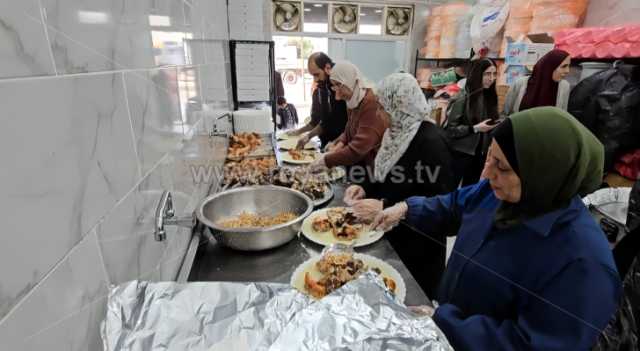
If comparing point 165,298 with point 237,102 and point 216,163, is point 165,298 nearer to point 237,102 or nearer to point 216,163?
point 216,163

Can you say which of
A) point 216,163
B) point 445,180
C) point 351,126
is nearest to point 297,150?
point 351,126

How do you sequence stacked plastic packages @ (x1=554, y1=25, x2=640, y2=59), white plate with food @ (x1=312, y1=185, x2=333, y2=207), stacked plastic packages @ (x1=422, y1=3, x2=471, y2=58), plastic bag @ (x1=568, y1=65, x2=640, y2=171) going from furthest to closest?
1. stacked plastic packages @ (x1=422, y1=3, x2=471, y2=58)
2. plastic bag @ (x1=568, y1=65, x2=640, y2=171)
3. stacked plastic packages @ (x1=554, y1=25, x2=640, y2=59)
4. white plate with food @ (x1=312, y1=185, x2=333, y2=207)

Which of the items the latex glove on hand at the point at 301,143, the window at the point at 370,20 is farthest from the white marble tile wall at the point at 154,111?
the window at the point at 370,20

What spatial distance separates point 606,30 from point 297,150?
101 inches

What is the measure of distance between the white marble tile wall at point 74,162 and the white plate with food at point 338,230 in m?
0.58

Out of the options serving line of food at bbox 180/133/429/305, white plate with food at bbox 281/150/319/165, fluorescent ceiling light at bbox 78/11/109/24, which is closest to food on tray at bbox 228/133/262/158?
white plate with food at bbox 281/150/319/165

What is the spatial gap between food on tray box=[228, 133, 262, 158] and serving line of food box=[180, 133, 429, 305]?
544 millimetres

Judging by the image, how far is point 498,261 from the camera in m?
0.88

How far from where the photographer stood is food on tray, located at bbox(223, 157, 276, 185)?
1.65 m

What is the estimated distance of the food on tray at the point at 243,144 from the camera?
7.41ft

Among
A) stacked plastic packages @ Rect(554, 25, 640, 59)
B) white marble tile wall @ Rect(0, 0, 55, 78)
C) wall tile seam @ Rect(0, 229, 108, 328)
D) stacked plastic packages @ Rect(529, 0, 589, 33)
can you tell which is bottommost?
wall tile seam @ Rect(0, 229, 108, 328)

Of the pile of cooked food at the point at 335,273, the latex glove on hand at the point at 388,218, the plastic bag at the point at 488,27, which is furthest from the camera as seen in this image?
the plastic bag at the point at 488,27

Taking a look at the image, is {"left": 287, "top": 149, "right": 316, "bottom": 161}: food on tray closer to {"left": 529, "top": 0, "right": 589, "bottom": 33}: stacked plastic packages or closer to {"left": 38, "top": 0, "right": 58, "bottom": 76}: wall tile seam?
{"left": 38, "top": 0, "right": 58, "bottom": 76}: wall tile seam

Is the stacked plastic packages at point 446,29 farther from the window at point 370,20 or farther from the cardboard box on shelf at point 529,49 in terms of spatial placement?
the cardboard box on shelf at point 529,49
